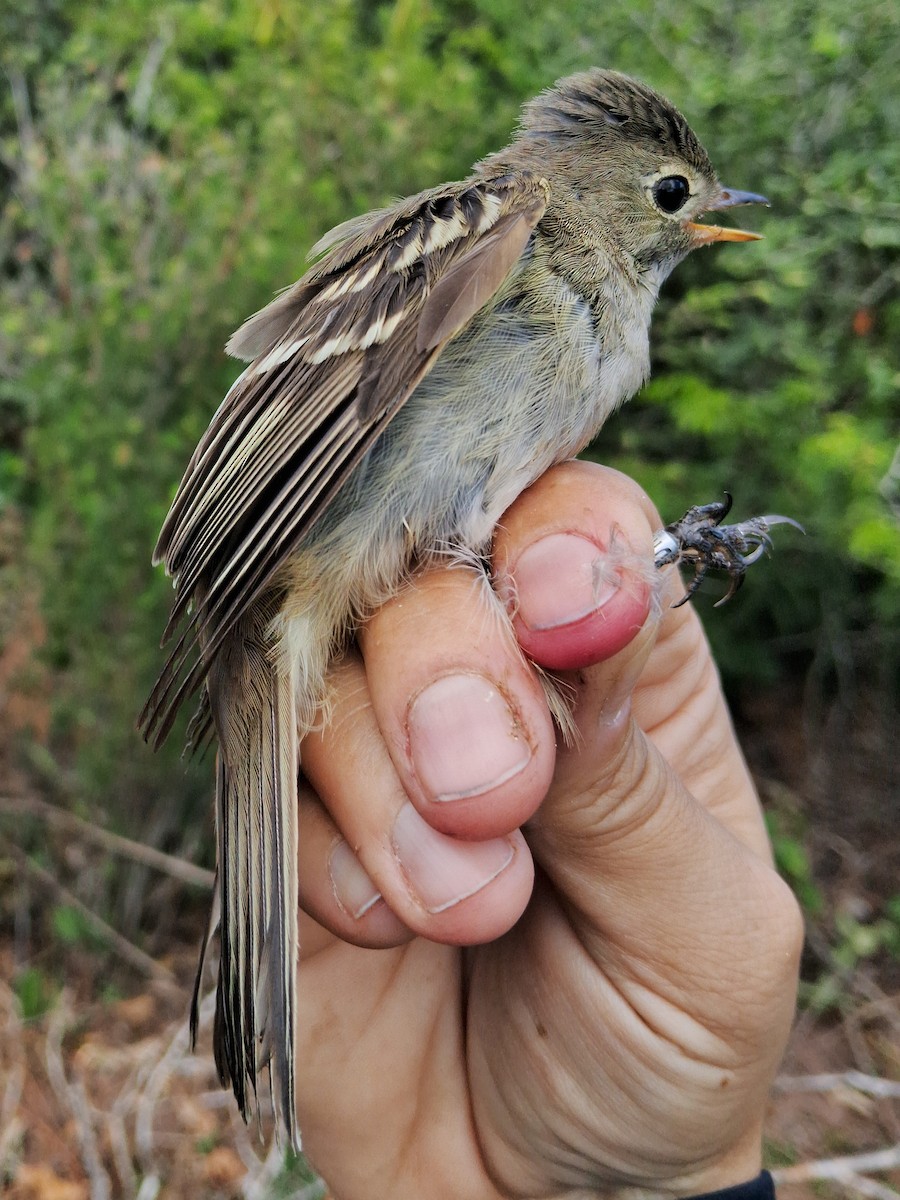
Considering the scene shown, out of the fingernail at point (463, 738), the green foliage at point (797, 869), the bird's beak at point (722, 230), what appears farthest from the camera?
the green foliage at point (797, 869)

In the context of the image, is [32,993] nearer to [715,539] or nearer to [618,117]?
[715,539]

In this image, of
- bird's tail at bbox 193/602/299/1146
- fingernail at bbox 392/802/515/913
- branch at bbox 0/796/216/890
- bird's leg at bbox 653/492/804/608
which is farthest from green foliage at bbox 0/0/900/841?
fingernail at bbox 392/802/515/913

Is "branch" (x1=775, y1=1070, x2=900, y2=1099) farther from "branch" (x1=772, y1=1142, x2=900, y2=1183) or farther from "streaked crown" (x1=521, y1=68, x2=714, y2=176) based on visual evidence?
"streaked crown" (x1=521, y1=68, x2=714, y2=176)

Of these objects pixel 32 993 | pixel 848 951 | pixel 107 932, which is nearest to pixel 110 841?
pixel 107 932

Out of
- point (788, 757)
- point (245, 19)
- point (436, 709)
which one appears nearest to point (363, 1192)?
point (436, 709)

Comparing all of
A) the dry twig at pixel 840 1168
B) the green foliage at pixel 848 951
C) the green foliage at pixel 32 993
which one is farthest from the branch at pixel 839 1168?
the green foliage at pixel 32 993

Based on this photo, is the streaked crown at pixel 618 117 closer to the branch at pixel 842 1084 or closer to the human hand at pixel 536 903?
the human hand at pixel 536 903
